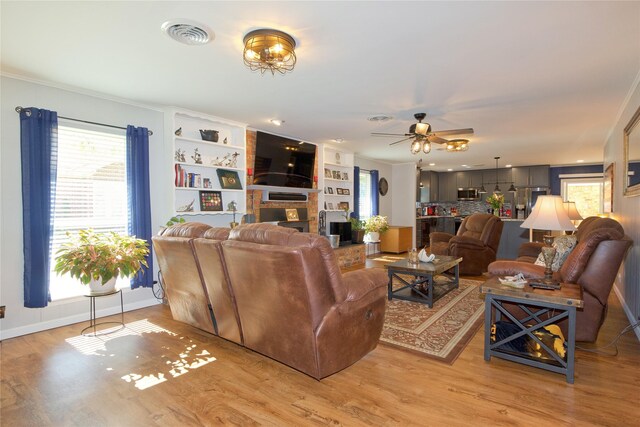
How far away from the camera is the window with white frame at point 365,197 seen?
29.2 ft

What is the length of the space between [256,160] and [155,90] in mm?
2080

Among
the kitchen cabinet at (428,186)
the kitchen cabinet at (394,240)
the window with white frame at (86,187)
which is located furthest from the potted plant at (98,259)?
the kitchen cabinet at (428,186)

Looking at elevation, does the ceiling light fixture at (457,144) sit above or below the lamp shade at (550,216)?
above

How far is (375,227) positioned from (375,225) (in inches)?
2.2

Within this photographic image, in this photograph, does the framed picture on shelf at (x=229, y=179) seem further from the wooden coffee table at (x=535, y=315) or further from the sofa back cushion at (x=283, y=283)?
the wooden coffee table at (x=535, y=315)

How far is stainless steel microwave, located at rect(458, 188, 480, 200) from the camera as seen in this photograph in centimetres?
1088

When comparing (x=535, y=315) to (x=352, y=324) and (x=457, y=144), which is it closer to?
(x=352, y=324)

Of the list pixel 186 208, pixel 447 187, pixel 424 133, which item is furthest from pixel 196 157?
pixel 447 187

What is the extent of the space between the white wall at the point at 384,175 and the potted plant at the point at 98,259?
619 centimetres

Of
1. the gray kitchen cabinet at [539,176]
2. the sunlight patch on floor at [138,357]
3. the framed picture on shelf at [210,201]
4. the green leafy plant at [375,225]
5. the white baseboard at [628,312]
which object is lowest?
the sunlight patch on floor at [138,357]

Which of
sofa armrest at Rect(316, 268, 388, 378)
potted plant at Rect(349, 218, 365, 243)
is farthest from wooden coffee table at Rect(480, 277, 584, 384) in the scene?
potted plant at Rect(349, 218, 365, 243)

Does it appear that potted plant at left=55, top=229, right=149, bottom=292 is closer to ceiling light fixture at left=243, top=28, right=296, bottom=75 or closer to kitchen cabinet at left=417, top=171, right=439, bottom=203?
ceiling light fixture at left=243, top=28, right=296, bottom=75

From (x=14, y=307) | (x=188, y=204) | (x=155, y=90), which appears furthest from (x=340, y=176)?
(x=14, y=307)

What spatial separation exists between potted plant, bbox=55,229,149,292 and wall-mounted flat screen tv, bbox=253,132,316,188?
2510 millimetres
